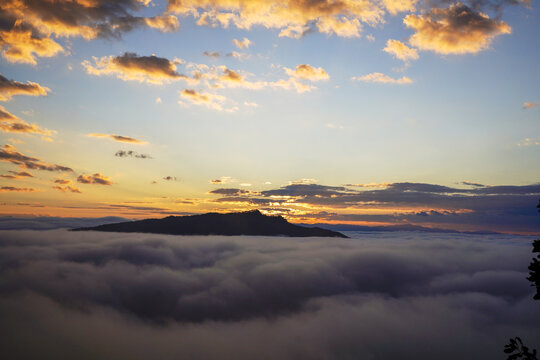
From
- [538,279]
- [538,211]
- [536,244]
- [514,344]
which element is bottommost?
[514,344]

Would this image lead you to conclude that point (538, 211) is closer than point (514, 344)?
Yes

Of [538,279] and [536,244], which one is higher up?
[536,244]

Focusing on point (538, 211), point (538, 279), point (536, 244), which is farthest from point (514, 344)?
point (538, 211)

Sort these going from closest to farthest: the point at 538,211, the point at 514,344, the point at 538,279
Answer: the point at 538,211, the point at 514,344, the point at 538,279

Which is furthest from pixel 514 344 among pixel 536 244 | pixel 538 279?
pixel 536 244

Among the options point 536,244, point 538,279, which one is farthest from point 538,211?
point 538,279

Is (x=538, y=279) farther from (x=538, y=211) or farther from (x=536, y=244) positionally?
(x=538, y=211)

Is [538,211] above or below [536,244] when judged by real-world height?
above

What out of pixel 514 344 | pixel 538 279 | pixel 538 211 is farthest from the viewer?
pixel 538 279

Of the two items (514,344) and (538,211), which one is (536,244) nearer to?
(538,211)
